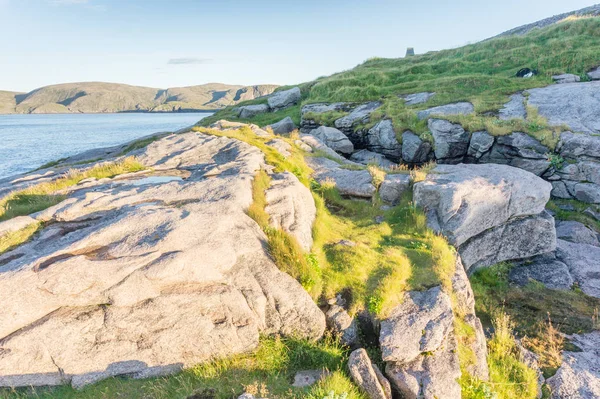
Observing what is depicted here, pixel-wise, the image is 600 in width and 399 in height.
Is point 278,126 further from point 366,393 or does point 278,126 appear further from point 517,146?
point 366,393

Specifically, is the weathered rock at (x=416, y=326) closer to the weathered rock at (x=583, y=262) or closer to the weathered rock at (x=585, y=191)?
the weathered rock at (x=583, y=262)

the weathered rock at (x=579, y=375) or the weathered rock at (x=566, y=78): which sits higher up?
the weathered rock at (x=566, y=78)

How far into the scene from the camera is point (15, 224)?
419 inches

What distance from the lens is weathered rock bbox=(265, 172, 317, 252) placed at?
483 inches

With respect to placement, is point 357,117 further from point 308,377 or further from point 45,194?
point 308,377

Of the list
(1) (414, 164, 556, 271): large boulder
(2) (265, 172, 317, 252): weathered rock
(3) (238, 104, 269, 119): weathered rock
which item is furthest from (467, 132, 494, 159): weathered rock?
(3) (238, 104, 269, 119): weathered rock

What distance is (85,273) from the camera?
836 centimetres

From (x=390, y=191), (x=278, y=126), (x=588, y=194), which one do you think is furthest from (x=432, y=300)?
(x=278, y=126)

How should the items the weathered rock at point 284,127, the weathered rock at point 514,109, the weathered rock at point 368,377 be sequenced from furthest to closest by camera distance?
the weathered rock at point 284,127, the weathered rock at point 514,109, the weathered rock at point 368,377

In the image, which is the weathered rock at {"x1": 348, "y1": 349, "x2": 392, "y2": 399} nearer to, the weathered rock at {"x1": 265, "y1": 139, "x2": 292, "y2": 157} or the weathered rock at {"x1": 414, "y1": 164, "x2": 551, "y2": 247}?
the weathered rock at {"x1": 414, "y1": 164, "x2": 551, "y2": 247}

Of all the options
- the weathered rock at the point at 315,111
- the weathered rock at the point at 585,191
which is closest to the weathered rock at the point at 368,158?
the weathered rock at the point at 315,111

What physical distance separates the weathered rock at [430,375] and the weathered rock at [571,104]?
75.1 feet

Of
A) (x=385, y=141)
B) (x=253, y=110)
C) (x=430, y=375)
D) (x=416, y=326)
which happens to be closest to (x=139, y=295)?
(x=416, y=326)

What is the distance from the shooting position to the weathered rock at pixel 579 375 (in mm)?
9742
